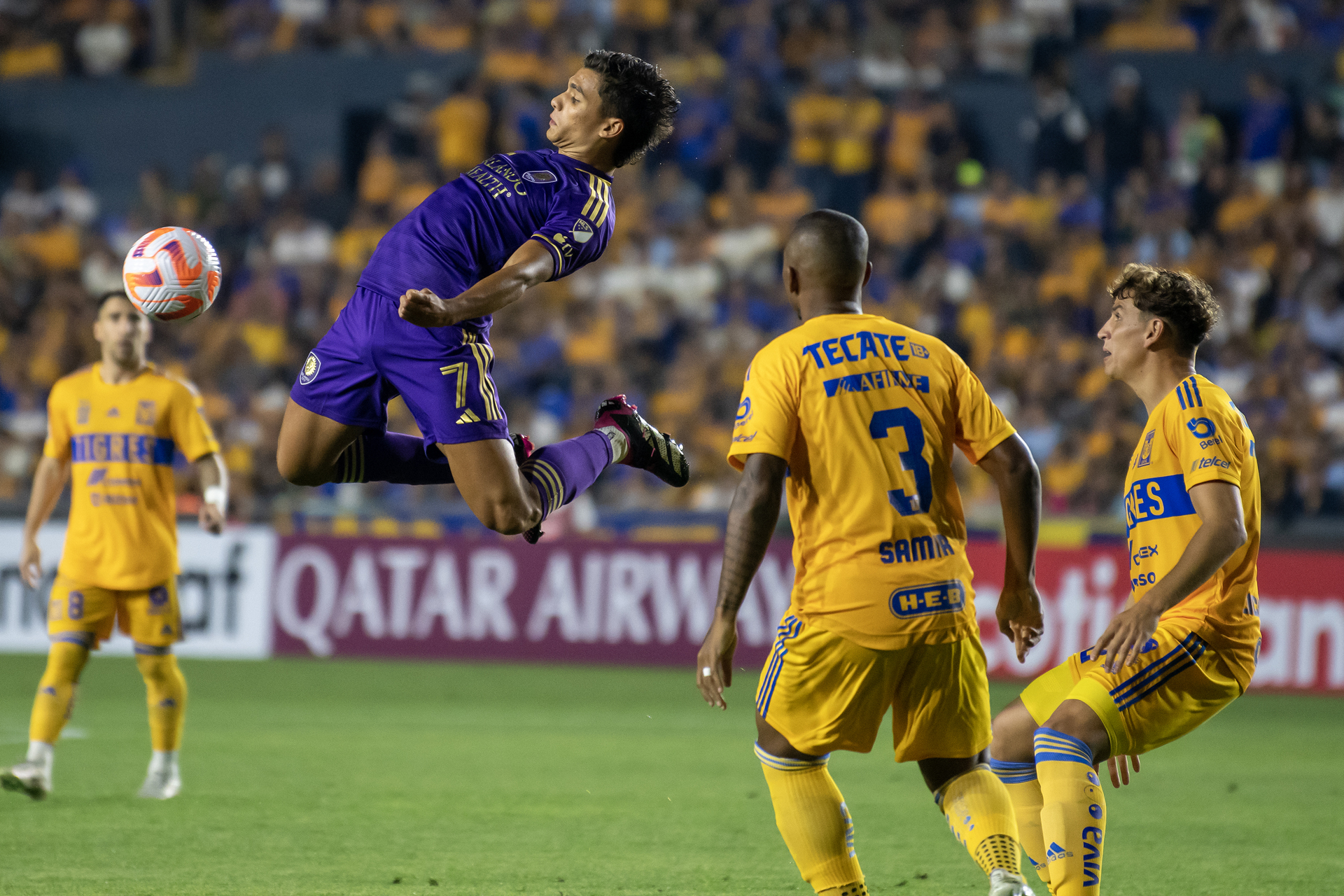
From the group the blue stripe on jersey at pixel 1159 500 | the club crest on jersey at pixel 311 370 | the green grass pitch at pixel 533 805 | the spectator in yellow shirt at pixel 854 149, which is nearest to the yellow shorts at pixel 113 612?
the green grass pitch at pixel 533 805

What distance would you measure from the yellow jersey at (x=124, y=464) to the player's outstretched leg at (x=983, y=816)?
15.1ft

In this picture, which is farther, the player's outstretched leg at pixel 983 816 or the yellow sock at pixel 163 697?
the yellow sock at pixel 163 697

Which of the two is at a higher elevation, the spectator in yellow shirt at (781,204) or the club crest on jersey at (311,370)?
the spectator in yellow shirt at (781,204)

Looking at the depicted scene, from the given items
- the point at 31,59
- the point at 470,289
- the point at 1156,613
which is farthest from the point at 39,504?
the point at 31,59

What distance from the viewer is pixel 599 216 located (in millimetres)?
5922

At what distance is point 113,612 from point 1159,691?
5.27 meters

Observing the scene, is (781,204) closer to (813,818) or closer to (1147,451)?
(1147,451)

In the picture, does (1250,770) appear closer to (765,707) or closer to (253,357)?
(765,707)

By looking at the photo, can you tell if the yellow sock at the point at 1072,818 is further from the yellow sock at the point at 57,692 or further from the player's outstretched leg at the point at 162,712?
the yellow sock at the point at 57,692

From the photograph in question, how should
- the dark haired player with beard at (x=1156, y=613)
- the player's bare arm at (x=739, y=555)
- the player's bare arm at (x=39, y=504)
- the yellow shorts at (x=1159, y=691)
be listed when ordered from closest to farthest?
the player's bare arm at (x=739, y=555) → the dark haired player with beard at (x=1156, y=613) → the yellow shorts at (x=1159, y=691) → the player's bare arm at (x=39, y=504)

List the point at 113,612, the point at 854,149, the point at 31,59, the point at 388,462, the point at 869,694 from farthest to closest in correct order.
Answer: the point at 31,59, the point at 854,149, the point at 113,612, the point at 388,462, the point at 869,694

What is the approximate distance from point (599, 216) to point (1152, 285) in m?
2.05

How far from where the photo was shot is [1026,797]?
5.13m

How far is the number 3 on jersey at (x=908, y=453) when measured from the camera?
4422mm
